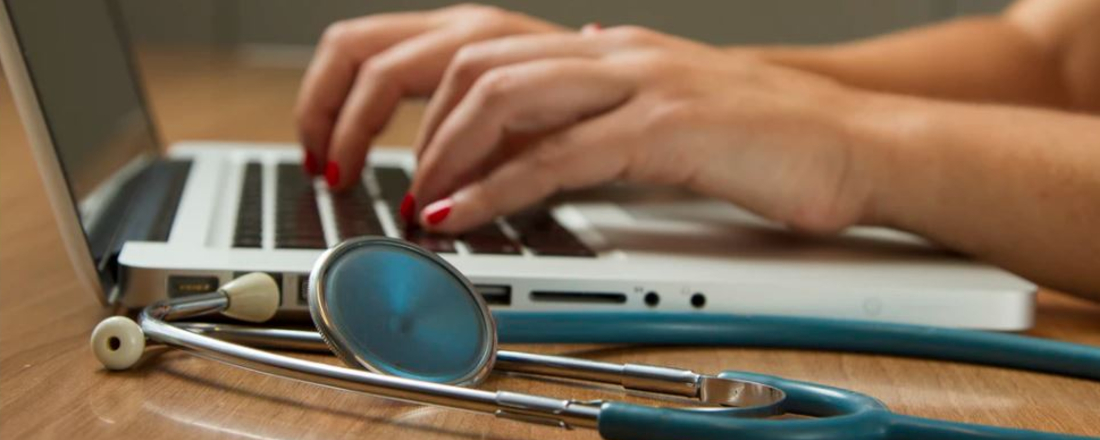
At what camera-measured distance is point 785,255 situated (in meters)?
0.71

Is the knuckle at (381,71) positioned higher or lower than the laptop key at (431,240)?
higher

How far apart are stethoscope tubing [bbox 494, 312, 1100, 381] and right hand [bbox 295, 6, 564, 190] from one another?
0.40 m

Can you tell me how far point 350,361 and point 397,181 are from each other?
555 millimetres

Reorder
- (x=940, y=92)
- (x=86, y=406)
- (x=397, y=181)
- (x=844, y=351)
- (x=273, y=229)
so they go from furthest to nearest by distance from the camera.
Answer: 1. (x=940, y=92)
2. (x=397, y=181)
3. (x=273, y=229)
4. (x=844, y=351)
5. (x=86, y=406)

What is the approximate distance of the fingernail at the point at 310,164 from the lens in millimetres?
1005

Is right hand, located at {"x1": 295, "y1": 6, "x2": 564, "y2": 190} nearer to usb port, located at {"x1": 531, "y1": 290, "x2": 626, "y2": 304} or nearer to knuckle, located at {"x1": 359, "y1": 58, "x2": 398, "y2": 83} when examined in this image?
knuckle, located at {"x1": 359, "y1": 58, "x2": 398, "y2": 83}

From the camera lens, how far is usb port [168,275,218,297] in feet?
1.89

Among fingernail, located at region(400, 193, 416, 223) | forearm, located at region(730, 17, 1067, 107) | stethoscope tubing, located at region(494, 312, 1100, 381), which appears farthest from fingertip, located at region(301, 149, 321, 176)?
stethoscope tubing, located at region(494, 312, 1100, 381)

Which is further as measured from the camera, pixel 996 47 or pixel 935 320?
pixel 996 47

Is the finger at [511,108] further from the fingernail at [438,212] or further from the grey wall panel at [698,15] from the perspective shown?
the grey wall panel at [698,15]

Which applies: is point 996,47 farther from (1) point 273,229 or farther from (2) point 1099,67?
(1) point 273,229

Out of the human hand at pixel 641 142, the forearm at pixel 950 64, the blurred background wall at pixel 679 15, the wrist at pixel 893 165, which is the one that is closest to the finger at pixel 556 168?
the human hand at pixel 641 142

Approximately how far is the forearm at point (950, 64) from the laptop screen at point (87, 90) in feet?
1.68

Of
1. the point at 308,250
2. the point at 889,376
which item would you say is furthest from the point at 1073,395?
the point at 308,250
